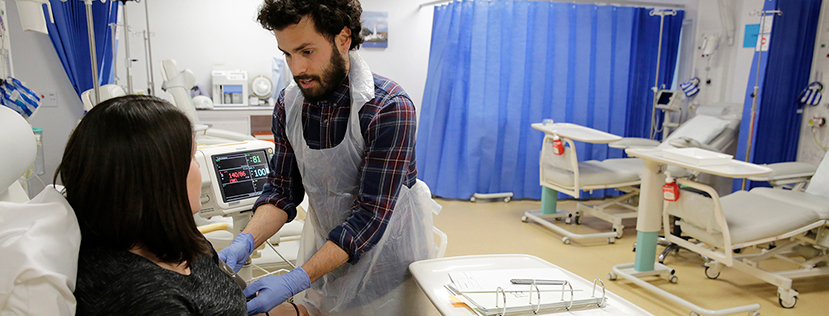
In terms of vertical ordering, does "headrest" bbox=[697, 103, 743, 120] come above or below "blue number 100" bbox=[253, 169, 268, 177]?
above

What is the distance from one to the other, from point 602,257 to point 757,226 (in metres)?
0.98

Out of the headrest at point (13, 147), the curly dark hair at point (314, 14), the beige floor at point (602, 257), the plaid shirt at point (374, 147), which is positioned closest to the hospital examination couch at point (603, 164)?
the beige floor at point (602, 257)

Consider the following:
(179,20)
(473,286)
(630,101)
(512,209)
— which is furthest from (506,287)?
(179,20)

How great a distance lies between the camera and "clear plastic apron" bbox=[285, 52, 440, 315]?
52.4 inches

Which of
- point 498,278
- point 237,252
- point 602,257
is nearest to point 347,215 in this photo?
point 237,252

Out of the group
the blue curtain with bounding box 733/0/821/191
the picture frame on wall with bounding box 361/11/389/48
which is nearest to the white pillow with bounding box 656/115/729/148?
the blue curtain with bounding box 733/0/821/191

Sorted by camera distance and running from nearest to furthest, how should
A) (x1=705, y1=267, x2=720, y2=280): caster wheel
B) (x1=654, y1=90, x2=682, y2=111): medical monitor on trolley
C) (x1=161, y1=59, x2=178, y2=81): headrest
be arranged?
(x1=705, y1=267, x2=720, y2=280): caster wheel → (x1=161, y1=59, x2=178, y2=81): headrest → (x1=654, y1=90, x2=682, y2=111): medical monitor on trolley

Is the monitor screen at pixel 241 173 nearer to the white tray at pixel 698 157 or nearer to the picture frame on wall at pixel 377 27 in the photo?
the white tray at pixel 698 157

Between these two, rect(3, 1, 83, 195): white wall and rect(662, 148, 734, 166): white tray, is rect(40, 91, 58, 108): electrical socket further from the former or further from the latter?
rect(662, 148, 734, 166): white tray

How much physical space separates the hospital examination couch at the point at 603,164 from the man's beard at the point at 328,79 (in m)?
2.53

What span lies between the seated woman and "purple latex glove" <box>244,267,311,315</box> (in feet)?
0.81

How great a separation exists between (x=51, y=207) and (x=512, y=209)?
13.2 ft

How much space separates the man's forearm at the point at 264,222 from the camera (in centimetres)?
138

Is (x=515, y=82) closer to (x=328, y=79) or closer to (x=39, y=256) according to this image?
(x=328, y=79)
